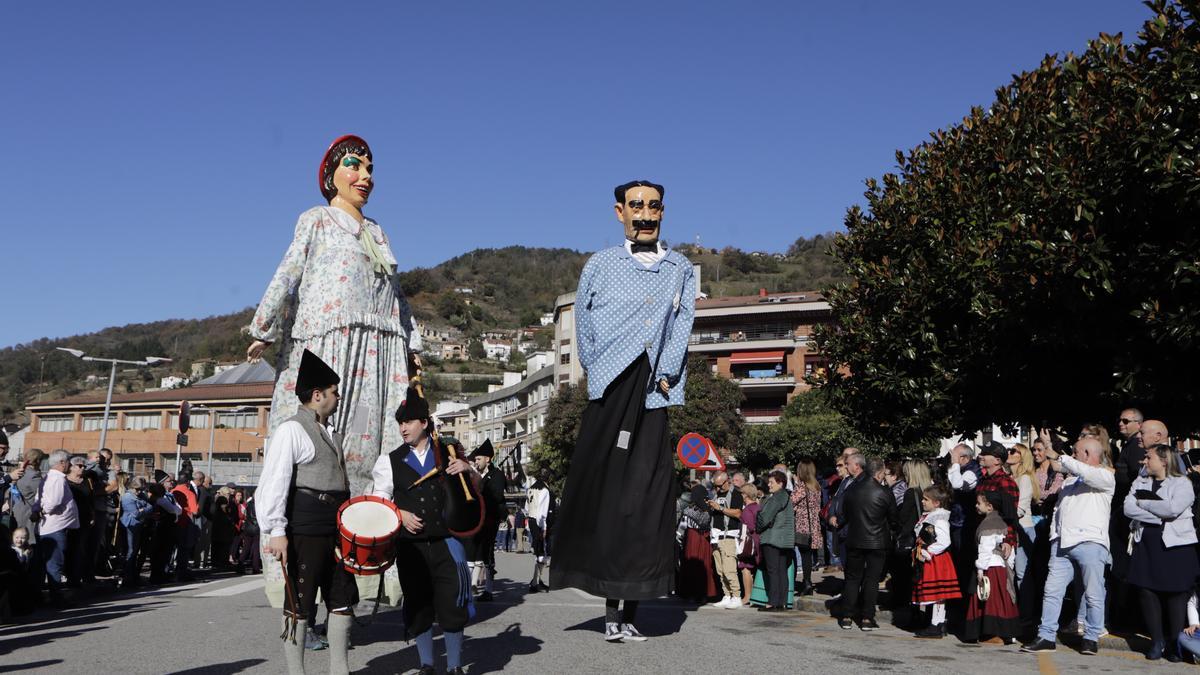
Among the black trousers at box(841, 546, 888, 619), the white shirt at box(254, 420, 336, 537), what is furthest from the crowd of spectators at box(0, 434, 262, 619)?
the black trousers at box(841, 546, 888, 619)

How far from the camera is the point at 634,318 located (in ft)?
29.1

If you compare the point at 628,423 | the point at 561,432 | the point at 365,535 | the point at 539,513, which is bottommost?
the point at 539,513

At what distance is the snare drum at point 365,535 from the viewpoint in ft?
20.2

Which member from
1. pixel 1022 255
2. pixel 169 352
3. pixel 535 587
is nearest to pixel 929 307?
pixel 1022 255

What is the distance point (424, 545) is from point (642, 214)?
3.47 meters

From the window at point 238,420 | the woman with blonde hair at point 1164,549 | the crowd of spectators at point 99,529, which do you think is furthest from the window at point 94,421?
the woman with blonde hair at point 1164,549

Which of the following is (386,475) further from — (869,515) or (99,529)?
(99,529)

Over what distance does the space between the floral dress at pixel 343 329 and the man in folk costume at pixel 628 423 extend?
1.49m

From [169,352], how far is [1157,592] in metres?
205

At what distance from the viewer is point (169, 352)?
19875cm

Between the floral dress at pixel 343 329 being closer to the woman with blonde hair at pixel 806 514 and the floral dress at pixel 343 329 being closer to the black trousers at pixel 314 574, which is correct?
the black trousers at pixel 314 574

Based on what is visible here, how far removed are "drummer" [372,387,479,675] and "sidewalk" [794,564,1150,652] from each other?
230 inches

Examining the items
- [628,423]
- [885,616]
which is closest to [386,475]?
[628,423]

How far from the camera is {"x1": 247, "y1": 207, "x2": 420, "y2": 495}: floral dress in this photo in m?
8.18
